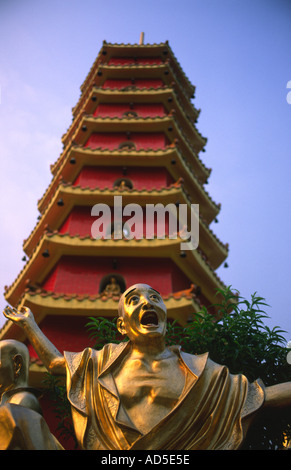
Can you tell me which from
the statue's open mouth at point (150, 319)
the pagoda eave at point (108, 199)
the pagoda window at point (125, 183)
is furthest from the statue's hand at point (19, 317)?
the pagoda window at point (125, 183)

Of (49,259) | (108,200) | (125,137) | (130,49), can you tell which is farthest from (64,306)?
(130,49)

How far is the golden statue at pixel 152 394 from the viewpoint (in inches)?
123

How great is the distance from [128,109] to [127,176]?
10.1 ft

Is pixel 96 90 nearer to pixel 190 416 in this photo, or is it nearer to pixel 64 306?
pixel 64 306

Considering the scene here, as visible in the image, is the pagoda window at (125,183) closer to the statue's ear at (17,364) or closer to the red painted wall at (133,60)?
the red painted wall at (133,60)

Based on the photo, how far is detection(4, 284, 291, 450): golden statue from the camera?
3117mm

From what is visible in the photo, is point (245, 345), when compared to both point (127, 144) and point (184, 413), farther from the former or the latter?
point (127, 144)

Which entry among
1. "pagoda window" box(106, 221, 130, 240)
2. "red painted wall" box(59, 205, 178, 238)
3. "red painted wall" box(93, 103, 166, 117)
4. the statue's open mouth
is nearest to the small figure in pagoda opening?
"pagoda window" box(106, 221, 130, 240)

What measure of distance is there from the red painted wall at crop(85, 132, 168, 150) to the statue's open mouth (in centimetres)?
1040

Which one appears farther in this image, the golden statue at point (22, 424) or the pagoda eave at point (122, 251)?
the pagoda eave at point (122, 251)

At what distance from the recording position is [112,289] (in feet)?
34.3

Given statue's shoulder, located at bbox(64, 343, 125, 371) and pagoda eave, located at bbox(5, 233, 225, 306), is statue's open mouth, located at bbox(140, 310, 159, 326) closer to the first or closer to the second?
statue's shoulder, located at bbox(64, 343, 125, 371)

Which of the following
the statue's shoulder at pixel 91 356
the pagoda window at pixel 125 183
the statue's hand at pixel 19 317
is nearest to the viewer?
the statue's shoulder at pixel 91 356
